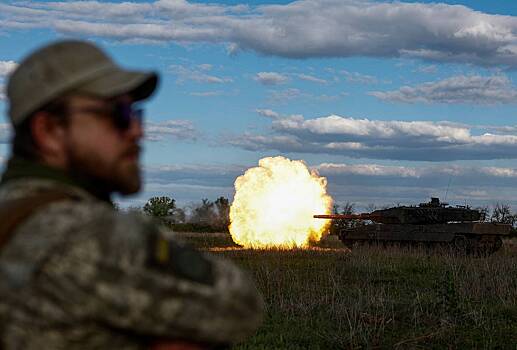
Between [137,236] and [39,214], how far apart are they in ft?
0.75

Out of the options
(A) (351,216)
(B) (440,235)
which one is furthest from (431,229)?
(A) (351,216)

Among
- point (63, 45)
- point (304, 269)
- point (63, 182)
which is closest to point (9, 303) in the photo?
point (63, 182)

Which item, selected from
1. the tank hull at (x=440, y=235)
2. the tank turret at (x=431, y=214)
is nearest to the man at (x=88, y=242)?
the tank hull at (x=440, y=235)

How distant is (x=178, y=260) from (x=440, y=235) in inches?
1063

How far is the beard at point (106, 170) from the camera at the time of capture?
182 centimetres

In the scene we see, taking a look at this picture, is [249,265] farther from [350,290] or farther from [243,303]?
[243,303]

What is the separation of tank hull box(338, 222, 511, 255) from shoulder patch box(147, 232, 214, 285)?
2532cm

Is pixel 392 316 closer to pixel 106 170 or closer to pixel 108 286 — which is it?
pixel 106 170

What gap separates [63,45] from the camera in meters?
1.83

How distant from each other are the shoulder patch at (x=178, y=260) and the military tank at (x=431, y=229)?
1004 inches

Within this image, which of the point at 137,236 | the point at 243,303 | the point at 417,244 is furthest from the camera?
the point at 417,244

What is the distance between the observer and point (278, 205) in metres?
32.2

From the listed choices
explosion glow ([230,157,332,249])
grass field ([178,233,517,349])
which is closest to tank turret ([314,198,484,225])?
explosion glow ([230,157,332,249])

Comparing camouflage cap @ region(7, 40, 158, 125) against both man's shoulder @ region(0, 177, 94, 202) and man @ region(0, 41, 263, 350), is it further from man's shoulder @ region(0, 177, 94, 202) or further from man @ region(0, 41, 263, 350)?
man's shoulder @ region(0, 177, 94, 202)
